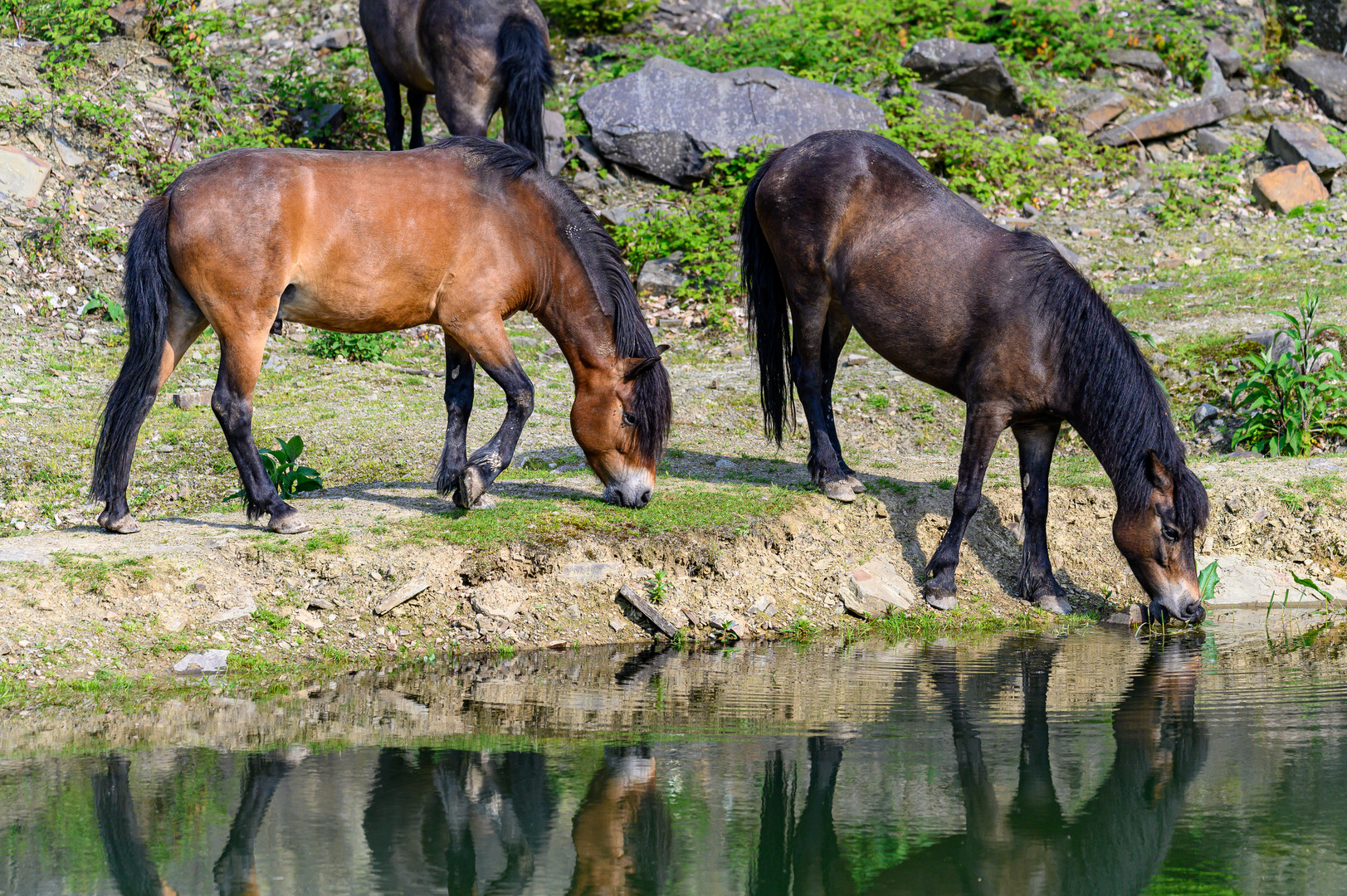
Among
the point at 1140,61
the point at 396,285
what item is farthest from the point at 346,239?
the point at 1140,61

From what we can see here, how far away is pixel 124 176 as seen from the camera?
12219mm

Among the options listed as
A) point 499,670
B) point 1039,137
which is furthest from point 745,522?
point 1039,137

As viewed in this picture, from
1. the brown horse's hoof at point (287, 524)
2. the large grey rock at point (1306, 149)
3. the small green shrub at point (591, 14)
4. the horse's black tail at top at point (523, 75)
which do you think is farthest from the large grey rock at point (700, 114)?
the brown horse's hoof at point (287, 524)

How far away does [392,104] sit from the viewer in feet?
37.0

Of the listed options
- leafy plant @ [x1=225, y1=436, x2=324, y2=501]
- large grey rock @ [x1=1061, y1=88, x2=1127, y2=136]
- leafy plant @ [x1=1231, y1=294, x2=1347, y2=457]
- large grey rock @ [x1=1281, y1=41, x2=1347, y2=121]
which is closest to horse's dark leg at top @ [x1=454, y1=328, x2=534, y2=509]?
leafy plant @ [x1=225, y1=436, x2=324, y2=501]

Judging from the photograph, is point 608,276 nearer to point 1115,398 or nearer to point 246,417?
point 246,417

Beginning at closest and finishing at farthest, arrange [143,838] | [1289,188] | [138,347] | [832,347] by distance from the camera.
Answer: [143,838] < [138,347] < [832,347] < [1289,188]

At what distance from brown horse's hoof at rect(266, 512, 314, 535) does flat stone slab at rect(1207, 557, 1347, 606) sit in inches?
189

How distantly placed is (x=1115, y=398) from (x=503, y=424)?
309 centimetres

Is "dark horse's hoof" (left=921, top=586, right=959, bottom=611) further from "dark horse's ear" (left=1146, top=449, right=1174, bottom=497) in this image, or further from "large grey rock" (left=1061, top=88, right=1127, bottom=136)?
"large grey rock" (left=1061, top=88, right=1127, bottom=136)

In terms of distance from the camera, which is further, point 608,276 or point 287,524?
point 608,276

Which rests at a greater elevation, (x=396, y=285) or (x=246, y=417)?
(x=396, y=285)

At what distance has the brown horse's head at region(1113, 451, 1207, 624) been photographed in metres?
6.06

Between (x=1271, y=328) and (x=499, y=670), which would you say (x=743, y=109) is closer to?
(x=1271, y=328)
